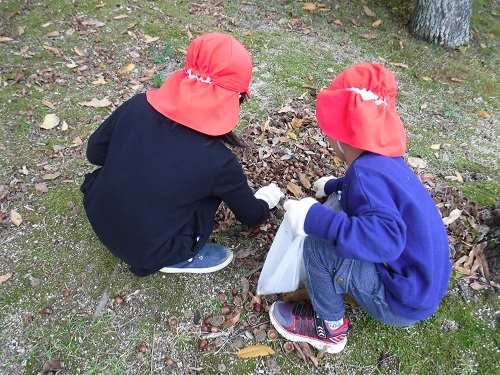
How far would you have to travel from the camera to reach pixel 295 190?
10.5 ft

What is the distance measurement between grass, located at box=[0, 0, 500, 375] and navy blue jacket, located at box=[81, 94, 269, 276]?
560 millimetres

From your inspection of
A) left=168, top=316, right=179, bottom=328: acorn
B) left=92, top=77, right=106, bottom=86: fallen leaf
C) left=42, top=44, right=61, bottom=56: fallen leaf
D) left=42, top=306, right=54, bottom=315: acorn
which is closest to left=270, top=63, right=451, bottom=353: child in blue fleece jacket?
left=168, top=316, right=179, bottom=328: acorn

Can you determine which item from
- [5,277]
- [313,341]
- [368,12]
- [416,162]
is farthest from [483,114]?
[5,277]

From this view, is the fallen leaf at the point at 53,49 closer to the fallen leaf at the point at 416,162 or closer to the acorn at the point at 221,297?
the acorn at the point at 221,297

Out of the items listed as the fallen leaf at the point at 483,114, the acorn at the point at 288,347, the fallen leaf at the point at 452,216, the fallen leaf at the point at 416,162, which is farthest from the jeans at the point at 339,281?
the fallen leaf at the point at 483,114

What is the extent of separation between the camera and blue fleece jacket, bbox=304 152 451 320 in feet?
5.60

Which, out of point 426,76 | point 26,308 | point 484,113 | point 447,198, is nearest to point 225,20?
point 426,76

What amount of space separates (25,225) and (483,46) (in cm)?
582

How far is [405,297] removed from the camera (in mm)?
1901

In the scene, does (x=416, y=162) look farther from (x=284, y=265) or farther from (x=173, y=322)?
(x=173, y=322)

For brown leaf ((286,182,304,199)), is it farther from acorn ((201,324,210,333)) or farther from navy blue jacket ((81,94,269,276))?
acorn ((201,324,210,333))

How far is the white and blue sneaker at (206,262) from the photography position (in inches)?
104

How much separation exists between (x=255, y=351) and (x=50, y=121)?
9.54ft

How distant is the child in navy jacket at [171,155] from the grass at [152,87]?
0.62 m
